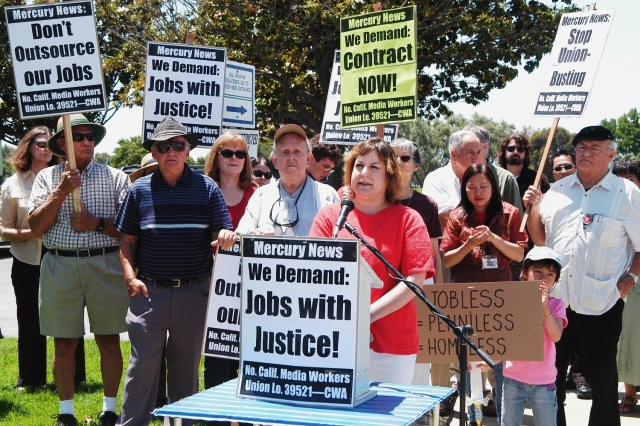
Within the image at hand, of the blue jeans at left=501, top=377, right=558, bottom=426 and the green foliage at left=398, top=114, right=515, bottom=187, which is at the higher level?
the green foliage at left=398, top=114, right=515, bottom=187

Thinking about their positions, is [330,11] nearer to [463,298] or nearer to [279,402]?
[463,298]

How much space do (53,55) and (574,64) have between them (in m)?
4.45

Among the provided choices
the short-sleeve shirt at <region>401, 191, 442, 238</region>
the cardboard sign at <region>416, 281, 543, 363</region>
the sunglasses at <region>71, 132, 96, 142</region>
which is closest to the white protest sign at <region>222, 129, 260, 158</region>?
the sunglasses at <region>71, 132, 96, 142</region>

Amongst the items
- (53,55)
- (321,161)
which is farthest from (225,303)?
(321,161)

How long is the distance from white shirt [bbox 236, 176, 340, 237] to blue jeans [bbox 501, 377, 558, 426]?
1.74 meters

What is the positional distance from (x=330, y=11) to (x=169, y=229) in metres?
15.1

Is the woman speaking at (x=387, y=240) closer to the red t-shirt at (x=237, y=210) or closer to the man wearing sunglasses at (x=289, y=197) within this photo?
the man wearing sunglasses at (x=289, y=197)

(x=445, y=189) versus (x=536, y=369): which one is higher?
(x=445, y=189)

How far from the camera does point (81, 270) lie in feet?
22.4

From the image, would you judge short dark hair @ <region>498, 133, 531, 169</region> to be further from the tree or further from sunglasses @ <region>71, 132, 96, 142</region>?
the tree

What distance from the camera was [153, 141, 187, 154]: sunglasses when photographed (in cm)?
609

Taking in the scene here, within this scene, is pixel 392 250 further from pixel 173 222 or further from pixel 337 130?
pixel 337 130

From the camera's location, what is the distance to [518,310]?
216 inches

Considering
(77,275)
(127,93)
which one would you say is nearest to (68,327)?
(77,275)
